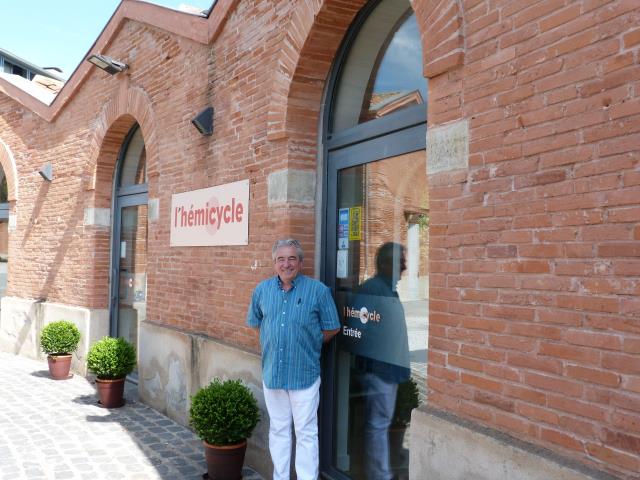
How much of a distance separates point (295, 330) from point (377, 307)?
659 millimetres

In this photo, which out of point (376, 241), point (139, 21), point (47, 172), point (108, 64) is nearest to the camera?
point (376, 241)

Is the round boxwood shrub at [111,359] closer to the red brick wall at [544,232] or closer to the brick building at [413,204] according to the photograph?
the brick building at [413,204]

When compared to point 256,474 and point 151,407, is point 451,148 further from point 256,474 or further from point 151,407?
point 151,407

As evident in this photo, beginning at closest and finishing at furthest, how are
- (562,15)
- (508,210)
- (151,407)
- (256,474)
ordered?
(562,15)
(508,210)
(256,474)
(151,407)

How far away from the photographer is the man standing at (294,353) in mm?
3967

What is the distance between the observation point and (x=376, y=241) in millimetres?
4242

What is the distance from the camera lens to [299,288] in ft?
13.3

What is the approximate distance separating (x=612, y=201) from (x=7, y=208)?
1221cm

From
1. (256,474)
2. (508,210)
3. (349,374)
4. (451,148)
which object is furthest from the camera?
(256,474)

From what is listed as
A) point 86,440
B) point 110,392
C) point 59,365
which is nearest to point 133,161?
point 59,365

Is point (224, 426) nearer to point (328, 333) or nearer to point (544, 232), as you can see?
point (328, 333)

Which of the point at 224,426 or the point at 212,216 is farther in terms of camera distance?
A: the point at 212,216

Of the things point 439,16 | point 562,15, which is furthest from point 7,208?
point 562,15

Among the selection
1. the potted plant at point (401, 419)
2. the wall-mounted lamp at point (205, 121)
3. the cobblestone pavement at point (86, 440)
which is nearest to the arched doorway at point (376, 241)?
the potted plant at point (401, 419)
